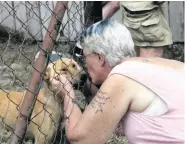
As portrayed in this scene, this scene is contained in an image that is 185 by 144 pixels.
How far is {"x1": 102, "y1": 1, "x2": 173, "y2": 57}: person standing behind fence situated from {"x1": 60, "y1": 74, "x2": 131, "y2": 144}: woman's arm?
95.0 inches

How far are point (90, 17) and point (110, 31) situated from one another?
129 centimetres

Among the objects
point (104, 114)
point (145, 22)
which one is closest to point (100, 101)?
point (104, 114)

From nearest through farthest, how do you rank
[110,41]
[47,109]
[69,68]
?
1. [110,41]
2. [69,68]
3. [47,109]

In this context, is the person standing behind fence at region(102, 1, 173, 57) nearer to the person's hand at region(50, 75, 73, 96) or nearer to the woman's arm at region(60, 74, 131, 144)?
the person's hand at region(50, 75, 73, 96)

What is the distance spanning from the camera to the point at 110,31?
2.81m

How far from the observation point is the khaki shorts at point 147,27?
5.13 metres

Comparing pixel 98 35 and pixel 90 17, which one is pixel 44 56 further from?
pixel 90 17

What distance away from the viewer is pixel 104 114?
2686mm

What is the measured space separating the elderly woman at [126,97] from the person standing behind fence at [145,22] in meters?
2.23

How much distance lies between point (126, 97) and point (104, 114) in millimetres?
147

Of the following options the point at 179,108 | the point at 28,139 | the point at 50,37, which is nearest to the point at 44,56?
the point at 50,37

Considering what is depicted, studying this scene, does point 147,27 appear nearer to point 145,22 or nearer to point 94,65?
point 145,22

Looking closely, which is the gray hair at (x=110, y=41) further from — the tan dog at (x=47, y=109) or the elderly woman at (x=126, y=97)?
the tan dog at (x=47, y=109)

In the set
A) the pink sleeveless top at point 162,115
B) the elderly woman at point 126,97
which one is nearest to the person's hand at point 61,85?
the elderly woman at point 126,97
